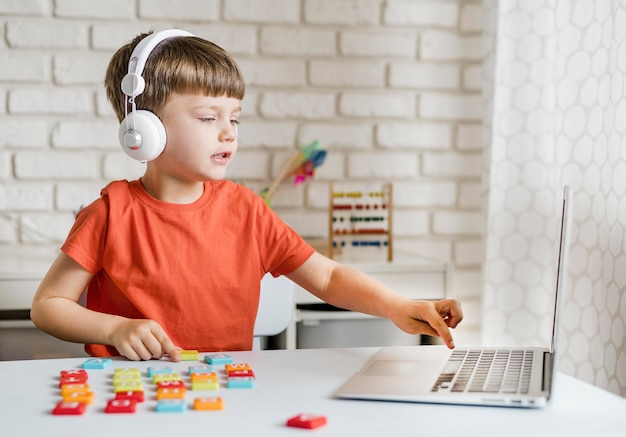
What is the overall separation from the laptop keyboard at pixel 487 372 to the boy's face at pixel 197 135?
493 mm

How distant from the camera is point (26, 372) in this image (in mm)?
1011

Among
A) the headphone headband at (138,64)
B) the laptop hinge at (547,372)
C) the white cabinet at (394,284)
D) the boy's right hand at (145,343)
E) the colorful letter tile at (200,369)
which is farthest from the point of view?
the white cabinet at (394,284)

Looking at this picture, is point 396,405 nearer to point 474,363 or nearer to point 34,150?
point 474,363

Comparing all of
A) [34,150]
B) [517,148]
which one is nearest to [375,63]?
[517,148]

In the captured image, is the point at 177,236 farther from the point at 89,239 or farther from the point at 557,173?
the point at 557,173

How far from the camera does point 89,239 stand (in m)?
1.30

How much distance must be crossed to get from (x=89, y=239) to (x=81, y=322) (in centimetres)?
16

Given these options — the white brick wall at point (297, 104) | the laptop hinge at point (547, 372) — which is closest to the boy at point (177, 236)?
the laptop hinge at point (547, 372)

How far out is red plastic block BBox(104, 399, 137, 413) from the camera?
826 millimetres

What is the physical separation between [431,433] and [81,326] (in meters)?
0.62

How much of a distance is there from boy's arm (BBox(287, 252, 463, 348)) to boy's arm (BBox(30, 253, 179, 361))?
1.16 feet

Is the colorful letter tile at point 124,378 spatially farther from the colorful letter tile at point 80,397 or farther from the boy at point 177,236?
the boy at point 177,236

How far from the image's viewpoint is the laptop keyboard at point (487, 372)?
0.89 meters

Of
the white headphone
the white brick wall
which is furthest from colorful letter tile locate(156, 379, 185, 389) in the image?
the white brick wall
